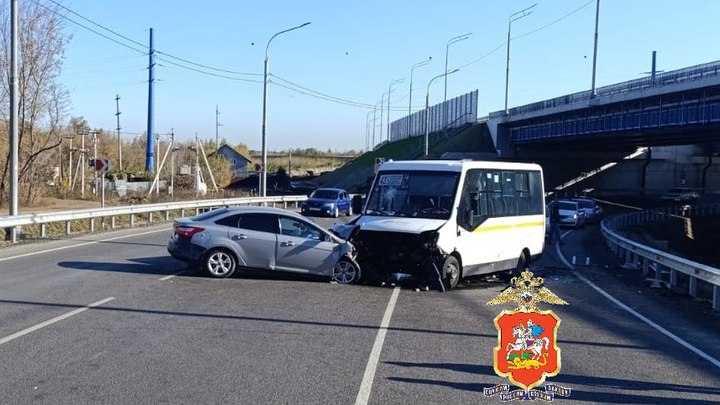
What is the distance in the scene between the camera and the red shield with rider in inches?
196

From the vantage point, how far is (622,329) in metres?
10.4

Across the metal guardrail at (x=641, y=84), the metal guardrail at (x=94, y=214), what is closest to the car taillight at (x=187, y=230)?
the metal guardrail at (x=94, y=214)

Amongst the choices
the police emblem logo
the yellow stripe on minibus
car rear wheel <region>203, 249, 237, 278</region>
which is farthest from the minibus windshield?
the police emblem logo

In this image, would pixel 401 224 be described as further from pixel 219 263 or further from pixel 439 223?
pixel 219 263

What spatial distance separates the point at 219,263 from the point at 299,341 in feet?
19.0

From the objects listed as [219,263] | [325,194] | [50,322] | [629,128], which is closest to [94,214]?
[219,263]

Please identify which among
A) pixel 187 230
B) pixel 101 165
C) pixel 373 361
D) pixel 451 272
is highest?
pixel 101 165

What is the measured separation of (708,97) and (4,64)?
38402 millimetres

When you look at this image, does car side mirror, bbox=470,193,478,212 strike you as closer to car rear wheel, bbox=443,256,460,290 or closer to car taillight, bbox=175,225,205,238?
car rear wheel, bbox=443,256,460,290

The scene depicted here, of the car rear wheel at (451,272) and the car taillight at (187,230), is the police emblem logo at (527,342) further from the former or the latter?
the car taillight at (187,230)

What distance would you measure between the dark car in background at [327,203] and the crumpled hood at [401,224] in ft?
83.1

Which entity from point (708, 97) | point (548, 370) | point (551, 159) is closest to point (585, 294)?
point (548, 370)

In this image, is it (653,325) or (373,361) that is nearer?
(373,361)

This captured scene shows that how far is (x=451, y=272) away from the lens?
13680mm
